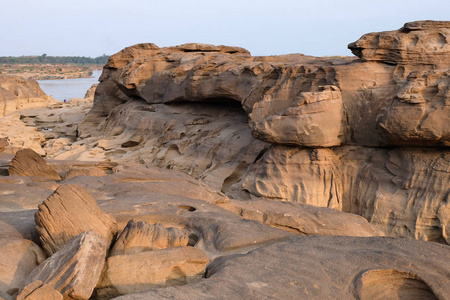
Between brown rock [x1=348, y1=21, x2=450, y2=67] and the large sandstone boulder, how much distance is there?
18.4ft

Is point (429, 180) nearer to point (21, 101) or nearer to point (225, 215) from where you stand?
point (225, 215)

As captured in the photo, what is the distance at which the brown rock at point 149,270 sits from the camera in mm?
4008

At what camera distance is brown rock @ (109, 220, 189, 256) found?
444cm

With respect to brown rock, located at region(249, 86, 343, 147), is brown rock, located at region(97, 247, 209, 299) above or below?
below

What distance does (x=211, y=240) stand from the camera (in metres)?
5.09

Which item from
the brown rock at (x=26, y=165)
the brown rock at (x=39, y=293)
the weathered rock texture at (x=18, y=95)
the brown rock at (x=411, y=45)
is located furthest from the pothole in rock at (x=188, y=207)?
the weathered rock texture at (x=18, y=95)

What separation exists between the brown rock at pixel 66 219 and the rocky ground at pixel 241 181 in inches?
0.6

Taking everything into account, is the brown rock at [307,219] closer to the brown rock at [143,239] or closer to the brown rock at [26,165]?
the brown rock at [143,239]

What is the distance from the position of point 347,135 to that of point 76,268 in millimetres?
7217

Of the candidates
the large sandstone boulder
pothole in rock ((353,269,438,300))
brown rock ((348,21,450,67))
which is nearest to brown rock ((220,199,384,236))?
the large sandstone boulder

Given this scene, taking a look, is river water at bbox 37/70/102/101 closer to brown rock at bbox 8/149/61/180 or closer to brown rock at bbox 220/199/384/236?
Result: brown rock at bbox 8/149/61/180

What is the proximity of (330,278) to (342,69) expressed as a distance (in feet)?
21.9

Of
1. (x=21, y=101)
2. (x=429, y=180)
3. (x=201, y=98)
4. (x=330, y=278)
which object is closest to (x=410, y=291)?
(x=330, y=278)

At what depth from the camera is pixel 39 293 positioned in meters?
3.43
